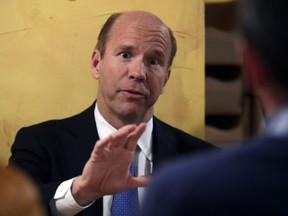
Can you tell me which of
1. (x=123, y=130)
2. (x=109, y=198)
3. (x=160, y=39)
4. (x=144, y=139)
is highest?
(x=160, y=39)

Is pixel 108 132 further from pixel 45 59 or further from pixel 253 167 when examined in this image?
pixel 253 167

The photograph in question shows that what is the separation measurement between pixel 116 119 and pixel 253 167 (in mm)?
1032

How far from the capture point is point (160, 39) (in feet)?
5.22

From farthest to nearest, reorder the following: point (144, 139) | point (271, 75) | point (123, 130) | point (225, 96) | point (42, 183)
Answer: point (225, 96) < point (144, 139) < point (42, 183) < point (123, 130) < point (271, 75)

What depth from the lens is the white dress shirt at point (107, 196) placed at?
4.36 ft

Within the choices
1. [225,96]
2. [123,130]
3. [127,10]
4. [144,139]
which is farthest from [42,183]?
[225,96]

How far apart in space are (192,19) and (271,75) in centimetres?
126

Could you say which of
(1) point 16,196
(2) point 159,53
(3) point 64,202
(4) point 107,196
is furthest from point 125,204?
(1) point 16,196

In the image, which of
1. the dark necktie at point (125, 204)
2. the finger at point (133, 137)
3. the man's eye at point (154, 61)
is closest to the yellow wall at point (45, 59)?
the man's eye at point (154, 61)

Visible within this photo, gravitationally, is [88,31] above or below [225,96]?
above

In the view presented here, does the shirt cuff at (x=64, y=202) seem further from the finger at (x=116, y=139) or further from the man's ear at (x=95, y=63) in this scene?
the man's ear at (x=95, y=63)

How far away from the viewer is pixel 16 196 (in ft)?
1.74

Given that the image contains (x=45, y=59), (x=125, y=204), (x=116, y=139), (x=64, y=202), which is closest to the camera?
(x=116, y=139)

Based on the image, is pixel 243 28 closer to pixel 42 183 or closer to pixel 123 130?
pixel 123 130
